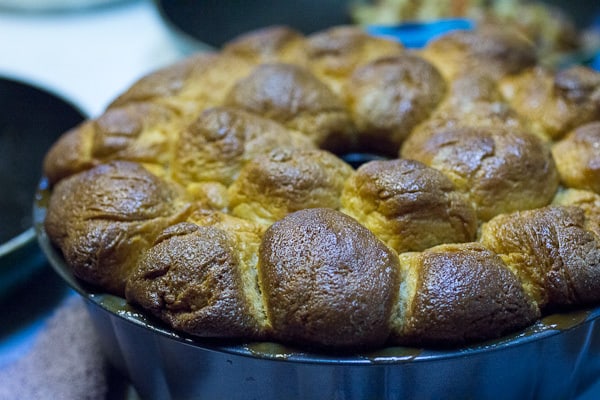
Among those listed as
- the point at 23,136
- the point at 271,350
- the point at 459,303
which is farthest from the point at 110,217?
the point at 23,136

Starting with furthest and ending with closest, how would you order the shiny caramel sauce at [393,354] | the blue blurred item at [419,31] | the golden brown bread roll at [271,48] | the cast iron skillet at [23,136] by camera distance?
the blue blurred item at [419,31] < the cast iron skillet at [23,136] < the golden brown bread roll at [271,48] < the shiny caramel sauce at [393,354]

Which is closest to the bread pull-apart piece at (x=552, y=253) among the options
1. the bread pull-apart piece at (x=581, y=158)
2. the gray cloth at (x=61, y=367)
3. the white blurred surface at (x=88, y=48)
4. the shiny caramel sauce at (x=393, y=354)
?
the bread pull-apart piece at (x=581, y=158)

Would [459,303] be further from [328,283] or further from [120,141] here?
[120,141]

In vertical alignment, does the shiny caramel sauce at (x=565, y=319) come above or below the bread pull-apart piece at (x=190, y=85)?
below

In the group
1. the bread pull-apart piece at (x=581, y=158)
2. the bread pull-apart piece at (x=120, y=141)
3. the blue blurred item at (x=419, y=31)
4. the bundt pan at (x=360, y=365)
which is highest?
the bread pull-apart piece at (x=120, y=141)

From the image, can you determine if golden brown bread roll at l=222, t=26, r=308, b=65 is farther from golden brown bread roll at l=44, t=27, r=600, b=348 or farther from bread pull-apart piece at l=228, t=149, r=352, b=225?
bread pull-apart piece at l=228, t=149, r=352, b=225

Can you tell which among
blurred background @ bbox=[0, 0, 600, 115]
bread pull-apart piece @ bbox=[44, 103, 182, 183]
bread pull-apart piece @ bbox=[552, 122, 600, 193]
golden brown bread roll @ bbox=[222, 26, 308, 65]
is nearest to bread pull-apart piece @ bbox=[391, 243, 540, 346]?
bread pull-apart piece @ bbox=[552, 122, 600, 193]

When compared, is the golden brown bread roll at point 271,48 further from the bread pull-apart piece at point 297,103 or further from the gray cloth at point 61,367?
the gray cloth at point 61,367
